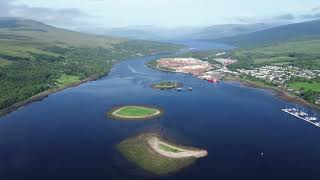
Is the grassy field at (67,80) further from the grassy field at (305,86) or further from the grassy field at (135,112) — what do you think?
the grassy field at (305,86)

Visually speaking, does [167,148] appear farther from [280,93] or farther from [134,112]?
[280,93]

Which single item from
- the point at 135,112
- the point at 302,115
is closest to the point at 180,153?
the point at 135,112

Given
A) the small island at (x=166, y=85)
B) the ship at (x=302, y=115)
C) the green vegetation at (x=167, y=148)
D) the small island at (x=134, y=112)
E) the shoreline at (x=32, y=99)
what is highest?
the ship at (x=302, y=115)

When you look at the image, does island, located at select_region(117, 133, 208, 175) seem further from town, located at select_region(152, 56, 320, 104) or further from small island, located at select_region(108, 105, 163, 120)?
town, located at select_region(152, 56, 320, 104)

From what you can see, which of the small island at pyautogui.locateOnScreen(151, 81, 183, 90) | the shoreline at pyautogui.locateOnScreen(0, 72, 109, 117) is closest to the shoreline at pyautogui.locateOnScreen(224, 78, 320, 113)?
the small island at pyautogui.locateOnScreen(151, 81, 183, 90)

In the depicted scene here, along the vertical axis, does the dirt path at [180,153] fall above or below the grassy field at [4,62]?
below

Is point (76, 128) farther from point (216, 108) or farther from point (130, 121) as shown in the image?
point (216, 108)

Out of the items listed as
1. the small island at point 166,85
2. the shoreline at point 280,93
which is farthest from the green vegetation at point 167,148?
the small island at point 166,85
